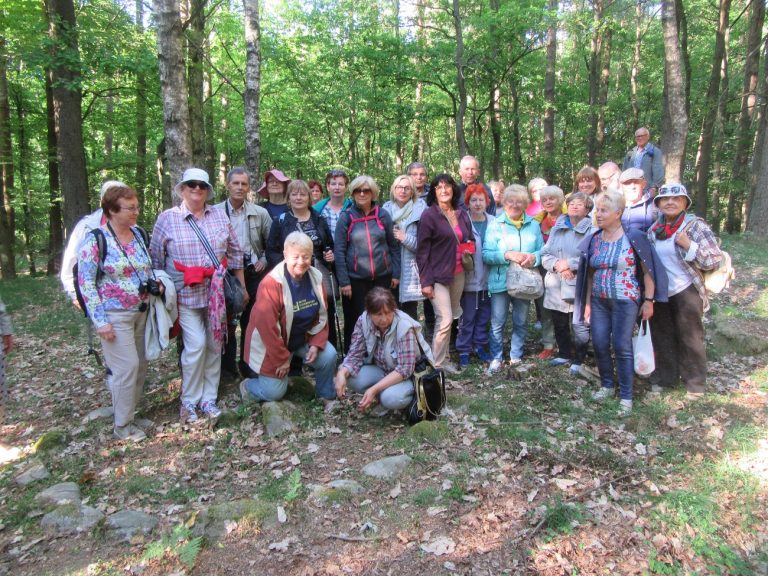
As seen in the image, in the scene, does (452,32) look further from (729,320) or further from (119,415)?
(119,415)

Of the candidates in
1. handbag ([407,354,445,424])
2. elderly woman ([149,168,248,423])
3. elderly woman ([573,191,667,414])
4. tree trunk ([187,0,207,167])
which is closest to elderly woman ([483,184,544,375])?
elderly woman ([573,191,667,414])

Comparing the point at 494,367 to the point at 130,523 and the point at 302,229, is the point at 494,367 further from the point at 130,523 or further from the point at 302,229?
the point at 130,523

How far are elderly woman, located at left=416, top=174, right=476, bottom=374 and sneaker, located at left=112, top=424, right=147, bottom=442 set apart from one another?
10.7ft

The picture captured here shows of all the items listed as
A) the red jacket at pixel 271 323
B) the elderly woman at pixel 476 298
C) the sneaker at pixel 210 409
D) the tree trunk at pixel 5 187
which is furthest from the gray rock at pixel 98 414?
the tree trunk at pixel 5 187

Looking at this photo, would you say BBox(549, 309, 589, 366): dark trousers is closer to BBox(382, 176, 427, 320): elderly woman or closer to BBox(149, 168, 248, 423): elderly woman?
BBox(382, 176, 427, 320): elderly woman

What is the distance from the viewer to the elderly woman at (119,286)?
431cm

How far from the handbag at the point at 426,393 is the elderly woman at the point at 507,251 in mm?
1582

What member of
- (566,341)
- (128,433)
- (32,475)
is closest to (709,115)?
(566,341)

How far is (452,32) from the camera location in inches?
862

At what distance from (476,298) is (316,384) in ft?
7.64

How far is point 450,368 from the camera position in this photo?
240 inches

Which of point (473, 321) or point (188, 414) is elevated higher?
point (473, 321)

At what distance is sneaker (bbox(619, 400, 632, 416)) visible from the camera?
5.00m

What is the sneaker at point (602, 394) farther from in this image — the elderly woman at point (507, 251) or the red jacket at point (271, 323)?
the red jacket at point (271, 323)
